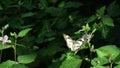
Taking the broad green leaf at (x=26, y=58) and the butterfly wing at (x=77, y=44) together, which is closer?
the butterfly wing at (x=77, y=44)

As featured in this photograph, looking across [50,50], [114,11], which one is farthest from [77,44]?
[114,11]

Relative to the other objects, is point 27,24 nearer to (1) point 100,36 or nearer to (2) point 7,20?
(2) point 7,20

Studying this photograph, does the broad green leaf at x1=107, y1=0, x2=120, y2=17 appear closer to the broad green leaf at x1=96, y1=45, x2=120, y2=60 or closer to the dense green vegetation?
the dense green vegetation

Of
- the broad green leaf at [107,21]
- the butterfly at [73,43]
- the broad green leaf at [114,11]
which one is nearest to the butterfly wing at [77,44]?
the butterfly at [73,43]

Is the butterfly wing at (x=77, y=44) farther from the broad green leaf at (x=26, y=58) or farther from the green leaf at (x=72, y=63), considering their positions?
the broad green leaf at (x=26, y=58)

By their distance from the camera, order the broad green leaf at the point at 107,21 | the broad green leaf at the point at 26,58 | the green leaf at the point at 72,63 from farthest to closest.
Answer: the broad green leaf at the point at 107,21 < the broad green leaf at the point at 26,58 < the green leaf at the point at 72,63

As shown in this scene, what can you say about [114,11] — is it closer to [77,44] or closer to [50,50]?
[50,50]

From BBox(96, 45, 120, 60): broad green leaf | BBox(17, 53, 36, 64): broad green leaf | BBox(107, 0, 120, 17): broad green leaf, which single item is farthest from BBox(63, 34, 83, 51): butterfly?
BBox(107, 0, 120, 17): broad green leaf

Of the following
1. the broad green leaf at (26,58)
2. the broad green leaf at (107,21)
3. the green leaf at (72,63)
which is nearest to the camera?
the green leaf at (72,63)

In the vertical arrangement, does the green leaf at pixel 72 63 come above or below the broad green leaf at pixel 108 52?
below

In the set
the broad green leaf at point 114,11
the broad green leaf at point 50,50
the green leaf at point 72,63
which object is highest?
the broad green leaf at point 114,11
